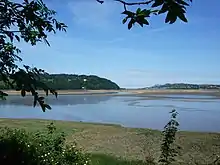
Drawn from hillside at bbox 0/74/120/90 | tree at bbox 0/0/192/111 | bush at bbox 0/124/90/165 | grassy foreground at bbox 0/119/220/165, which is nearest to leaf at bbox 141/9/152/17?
tree at bbox 0/0/192/111

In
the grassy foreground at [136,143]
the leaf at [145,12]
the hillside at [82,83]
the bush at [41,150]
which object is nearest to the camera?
the leaf at [145,12]

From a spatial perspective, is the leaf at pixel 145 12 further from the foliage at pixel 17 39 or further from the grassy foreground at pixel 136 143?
the grassy foreground at pixel 136 143

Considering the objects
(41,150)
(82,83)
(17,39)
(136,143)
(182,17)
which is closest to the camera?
(182,17)

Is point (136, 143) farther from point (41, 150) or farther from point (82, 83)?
point (82, 83)

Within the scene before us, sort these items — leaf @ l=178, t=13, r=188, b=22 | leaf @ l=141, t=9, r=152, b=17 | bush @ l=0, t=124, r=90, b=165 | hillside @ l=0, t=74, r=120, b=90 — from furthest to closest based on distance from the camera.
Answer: hillside @ l=0, t=74, r=120, b=90, bush @ l=0, t=124, r=90, b=165, leaf @ l=141, t=9, r=152, b=17, leaf @ l=178, t=13, r=188, b=22

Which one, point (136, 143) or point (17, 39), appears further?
point (136, 143)

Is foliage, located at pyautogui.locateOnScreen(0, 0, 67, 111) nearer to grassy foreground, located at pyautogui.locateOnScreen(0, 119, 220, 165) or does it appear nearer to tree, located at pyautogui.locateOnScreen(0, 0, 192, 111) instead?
tree, located at pyautogui.locateOnScreen(0, 0, 192, 111)

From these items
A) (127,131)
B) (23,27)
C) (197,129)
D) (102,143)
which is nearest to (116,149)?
(102,143)

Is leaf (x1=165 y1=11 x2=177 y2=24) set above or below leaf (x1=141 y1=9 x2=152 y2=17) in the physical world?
below

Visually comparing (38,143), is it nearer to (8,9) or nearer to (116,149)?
(8,9)

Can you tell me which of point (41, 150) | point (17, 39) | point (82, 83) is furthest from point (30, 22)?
point (82, 83)

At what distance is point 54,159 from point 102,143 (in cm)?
1467

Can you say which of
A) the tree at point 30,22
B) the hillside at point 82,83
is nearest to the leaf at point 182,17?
the tree at point 30,22

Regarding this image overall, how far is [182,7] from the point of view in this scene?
1.79 m
